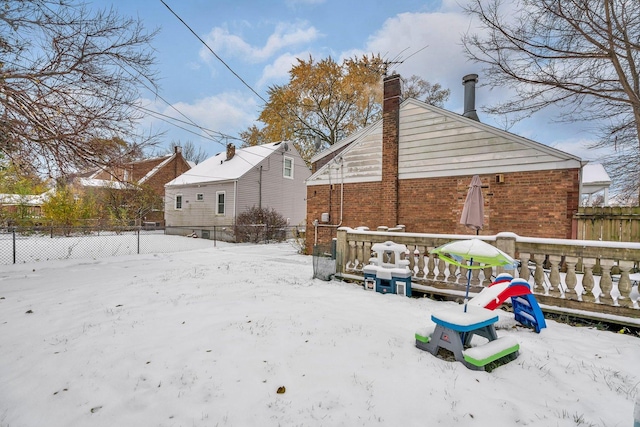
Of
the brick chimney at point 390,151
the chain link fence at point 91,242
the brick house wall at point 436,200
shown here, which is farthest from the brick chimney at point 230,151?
the brick chimney at point 390,151

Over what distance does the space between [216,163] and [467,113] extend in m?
16.9

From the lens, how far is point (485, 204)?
26.3ft

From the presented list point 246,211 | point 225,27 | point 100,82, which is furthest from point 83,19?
point 246,211

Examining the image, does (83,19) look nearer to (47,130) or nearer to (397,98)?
(47,130)

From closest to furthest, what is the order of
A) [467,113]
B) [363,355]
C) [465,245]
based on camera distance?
1. [363,355]
2. [465,245]
3. [467,113]

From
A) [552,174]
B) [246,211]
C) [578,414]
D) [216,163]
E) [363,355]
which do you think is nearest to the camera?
[578,414]

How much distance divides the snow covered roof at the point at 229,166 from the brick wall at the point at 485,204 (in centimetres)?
919

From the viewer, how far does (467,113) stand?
1013cm

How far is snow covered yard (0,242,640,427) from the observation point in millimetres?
2211

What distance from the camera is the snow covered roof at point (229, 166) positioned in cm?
1845

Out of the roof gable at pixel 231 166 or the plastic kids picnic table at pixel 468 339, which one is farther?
the roof gable at pixel 231 166

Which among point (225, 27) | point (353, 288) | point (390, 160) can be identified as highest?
point (225, 27)

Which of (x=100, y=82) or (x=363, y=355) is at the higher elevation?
(x=100, y=82)

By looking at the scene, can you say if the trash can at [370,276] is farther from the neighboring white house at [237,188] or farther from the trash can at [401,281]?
the neighboring white house at [237,188]
